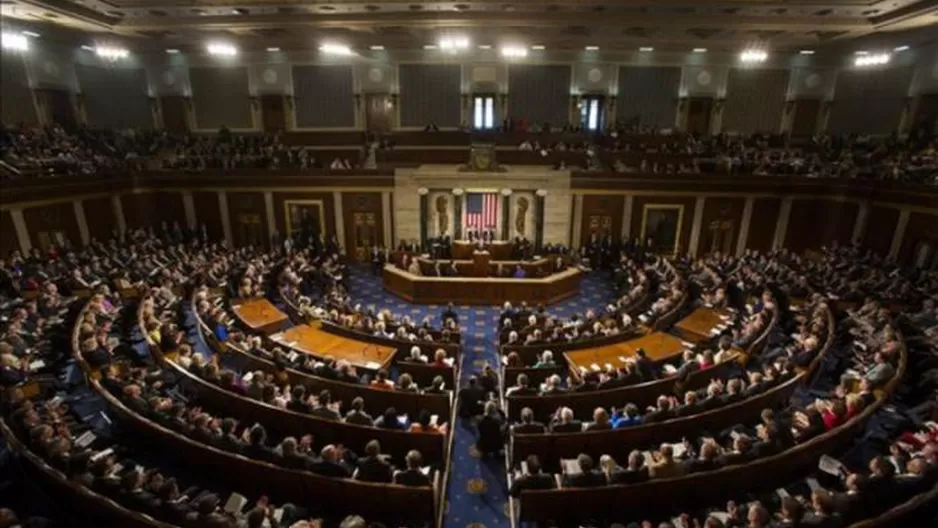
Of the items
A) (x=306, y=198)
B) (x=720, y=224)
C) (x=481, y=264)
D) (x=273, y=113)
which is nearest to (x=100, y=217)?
(x=306, y=198)

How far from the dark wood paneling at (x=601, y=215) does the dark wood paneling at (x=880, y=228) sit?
8562 millimetres

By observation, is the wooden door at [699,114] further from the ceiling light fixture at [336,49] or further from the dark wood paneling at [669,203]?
the ceiling light fixture at [336,49]

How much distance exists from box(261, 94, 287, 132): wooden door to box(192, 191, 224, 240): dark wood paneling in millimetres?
5255

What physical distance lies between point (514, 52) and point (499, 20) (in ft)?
20.2

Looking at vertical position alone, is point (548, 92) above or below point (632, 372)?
above

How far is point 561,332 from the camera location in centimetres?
1106

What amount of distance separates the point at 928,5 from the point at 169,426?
815 inches

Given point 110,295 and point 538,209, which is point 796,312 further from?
point 110,295

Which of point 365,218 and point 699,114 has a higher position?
point 699,114

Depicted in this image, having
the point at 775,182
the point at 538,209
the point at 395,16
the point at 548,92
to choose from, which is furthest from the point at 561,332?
the point at 548,92

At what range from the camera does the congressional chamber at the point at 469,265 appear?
20.9 ft

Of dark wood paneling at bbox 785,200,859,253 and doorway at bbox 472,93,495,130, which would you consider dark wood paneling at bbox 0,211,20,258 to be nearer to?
doorway at bbox 472,93,495,130

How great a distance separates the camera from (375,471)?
A: 6.19 meters

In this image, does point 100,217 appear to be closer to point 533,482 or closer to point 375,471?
point 375,471
